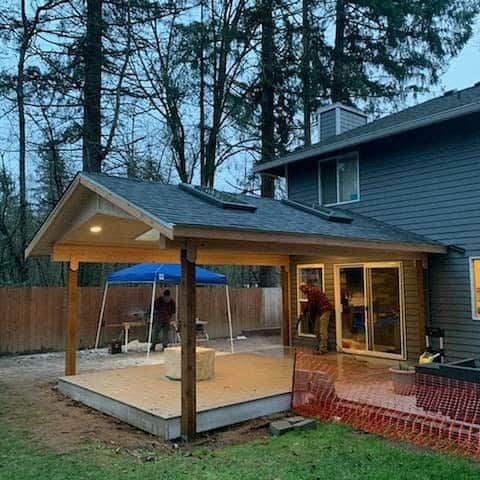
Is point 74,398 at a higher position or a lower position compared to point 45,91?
lower

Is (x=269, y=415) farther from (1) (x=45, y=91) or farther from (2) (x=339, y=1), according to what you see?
(2) (x=339, y=1)

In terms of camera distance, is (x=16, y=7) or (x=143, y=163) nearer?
(x=16, y=7)

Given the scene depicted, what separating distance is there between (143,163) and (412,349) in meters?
10.9

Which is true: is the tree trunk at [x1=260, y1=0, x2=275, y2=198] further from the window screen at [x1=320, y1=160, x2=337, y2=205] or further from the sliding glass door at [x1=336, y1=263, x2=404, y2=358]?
the sliding glass door at [x1=336, y1=263, x2=404, y2=358]

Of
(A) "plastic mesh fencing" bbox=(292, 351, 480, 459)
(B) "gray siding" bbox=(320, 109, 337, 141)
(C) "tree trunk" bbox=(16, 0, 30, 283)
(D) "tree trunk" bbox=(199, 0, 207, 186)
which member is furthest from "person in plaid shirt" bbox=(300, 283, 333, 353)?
(C) "tree trunk" bbox=(16, 0, 30, 283)

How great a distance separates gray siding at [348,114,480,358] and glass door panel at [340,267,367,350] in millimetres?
1310

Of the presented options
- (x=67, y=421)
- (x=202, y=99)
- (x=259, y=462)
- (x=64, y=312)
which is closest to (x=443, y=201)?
(x=259, y=462)

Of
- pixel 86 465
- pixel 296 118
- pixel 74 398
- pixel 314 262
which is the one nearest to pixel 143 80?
pixel 296 118

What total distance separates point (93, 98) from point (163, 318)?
6849 mm

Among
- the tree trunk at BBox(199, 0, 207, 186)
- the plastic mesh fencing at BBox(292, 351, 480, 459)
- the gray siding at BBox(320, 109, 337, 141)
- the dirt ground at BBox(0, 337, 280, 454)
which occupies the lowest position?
the dirt ground at BBox(0, 337, 280, 454)

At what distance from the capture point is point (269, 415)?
20.4 ft

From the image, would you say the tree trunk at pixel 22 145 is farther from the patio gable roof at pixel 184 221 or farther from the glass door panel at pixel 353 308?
the glass door panel at pixel 353 308

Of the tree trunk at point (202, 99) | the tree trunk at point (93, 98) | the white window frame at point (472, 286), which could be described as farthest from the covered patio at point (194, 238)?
the tree trunk at point (202, 99)

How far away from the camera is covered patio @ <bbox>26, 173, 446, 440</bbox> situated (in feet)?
17.6
